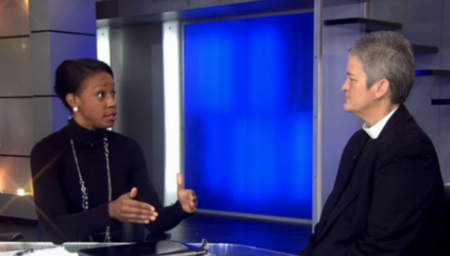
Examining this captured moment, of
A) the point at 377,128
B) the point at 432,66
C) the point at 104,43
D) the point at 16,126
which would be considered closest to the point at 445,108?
the point at 432,66

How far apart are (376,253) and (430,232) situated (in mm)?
176

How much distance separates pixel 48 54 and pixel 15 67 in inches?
44.6

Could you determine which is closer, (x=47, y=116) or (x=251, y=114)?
(x=47, y=116)

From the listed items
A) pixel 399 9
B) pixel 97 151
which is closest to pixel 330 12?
pixel 399 9

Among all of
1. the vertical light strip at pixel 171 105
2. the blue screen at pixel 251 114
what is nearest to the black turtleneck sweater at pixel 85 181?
the blue screen at pixel 251 114

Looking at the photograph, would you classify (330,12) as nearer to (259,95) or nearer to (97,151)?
(259,95)

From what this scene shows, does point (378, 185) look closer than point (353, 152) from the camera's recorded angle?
Yes

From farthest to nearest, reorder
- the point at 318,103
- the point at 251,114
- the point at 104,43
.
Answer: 1. the point at 104,43
2. the point at 251,114
3. the point at 318,103

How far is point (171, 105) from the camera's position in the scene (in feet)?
21.8

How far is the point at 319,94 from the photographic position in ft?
14.1

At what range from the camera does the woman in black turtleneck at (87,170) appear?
5.89 feet

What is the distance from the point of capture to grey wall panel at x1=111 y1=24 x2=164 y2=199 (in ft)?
22.0

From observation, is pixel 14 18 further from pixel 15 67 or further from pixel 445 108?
pixel 445 108

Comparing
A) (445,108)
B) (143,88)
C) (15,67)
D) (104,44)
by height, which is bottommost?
(445,108)
